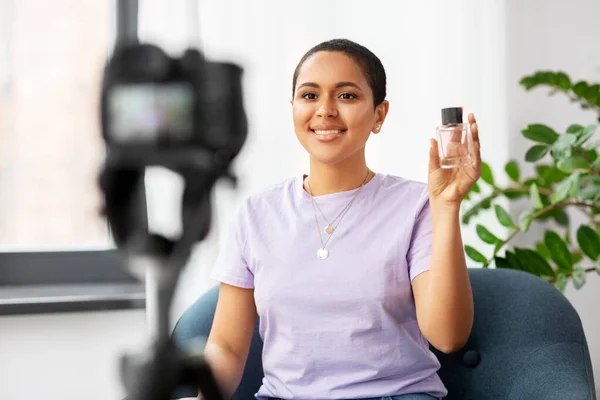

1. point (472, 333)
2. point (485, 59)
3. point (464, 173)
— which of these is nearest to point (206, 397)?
point (464, 173)

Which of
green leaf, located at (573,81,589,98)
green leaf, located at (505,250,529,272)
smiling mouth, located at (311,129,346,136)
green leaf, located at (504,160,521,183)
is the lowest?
green leaf, located at (505,250,529,272)

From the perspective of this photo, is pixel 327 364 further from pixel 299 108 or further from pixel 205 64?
pixel 205 64

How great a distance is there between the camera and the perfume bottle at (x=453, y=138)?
513 millimetres

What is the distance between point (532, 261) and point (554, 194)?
173 mm

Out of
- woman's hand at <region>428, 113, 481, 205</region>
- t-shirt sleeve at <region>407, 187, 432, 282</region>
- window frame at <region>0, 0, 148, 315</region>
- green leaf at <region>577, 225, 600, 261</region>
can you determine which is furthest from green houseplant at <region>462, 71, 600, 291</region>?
window frame at <region>0, 0, 148, 315</region>

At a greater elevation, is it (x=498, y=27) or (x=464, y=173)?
(x=498, y=27)

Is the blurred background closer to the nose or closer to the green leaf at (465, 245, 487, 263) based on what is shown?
the green leaf at (465, 245, 487, 263)

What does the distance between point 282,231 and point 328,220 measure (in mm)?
83

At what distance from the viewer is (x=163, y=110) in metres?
0.12

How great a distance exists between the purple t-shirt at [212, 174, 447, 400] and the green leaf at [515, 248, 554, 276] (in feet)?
1.92

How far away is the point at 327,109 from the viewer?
0.97 m

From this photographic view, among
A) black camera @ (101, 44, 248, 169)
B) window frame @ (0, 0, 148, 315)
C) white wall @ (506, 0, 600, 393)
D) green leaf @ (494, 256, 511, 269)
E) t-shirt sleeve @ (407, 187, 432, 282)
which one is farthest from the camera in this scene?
white wall @ (506, 0, 600, 393)

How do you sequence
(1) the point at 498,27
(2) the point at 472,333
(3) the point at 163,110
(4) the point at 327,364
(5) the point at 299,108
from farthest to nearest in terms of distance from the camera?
(1) the point at 498,27, (2) the point at 472,333, (4) the point at 327,364, (5) the point at 299,108, (3) the point at 163,110

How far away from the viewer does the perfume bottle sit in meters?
0.51
